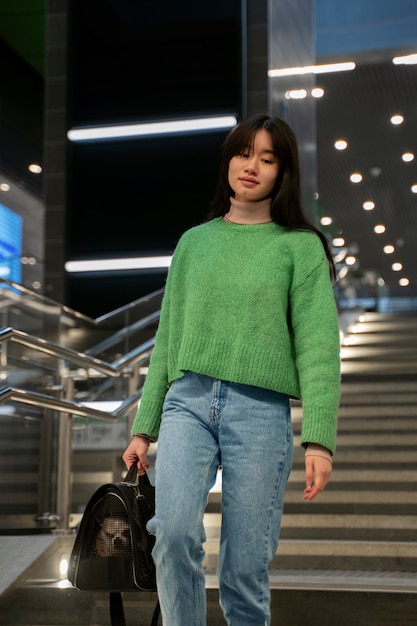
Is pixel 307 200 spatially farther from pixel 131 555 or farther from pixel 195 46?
pixel 131 555

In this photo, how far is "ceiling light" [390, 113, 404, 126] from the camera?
Answer: 20797 millimetres

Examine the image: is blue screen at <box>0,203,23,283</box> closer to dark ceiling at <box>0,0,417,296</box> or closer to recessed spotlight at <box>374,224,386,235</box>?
dark ceiling at <box>0,0,417,296</box>

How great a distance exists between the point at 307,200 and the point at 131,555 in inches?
369

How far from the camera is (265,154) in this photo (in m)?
2.43

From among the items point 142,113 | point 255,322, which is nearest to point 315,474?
point 255,322

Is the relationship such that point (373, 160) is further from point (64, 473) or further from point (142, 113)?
point (64, 473)

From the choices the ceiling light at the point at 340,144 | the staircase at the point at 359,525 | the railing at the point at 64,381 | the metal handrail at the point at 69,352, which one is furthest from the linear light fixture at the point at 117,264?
the ceiling light at the point at 340,144

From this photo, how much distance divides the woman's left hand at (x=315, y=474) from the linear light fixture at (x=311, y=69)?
8.70 metres

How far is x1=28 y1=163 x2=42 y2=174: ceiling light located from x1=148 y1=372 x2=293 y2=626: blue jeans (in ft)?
58.2

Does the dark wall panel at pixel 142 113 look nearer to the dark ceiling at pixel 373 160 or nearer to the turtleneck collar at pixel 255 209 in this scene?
the dark ceiling at pixel 373 160

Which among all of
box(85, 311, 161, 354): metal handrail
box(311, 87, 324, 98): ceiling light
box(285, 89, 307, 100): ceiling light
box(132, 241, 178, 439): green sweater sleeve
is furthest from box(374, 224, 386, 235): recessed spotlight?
box(132, 241, 178, 439): green sweater sleeve

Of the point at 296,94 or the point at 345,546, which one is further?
the point at 296,94

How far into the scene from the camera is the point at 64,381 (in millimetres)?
5117

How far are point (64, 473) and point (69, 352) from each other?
564mm
